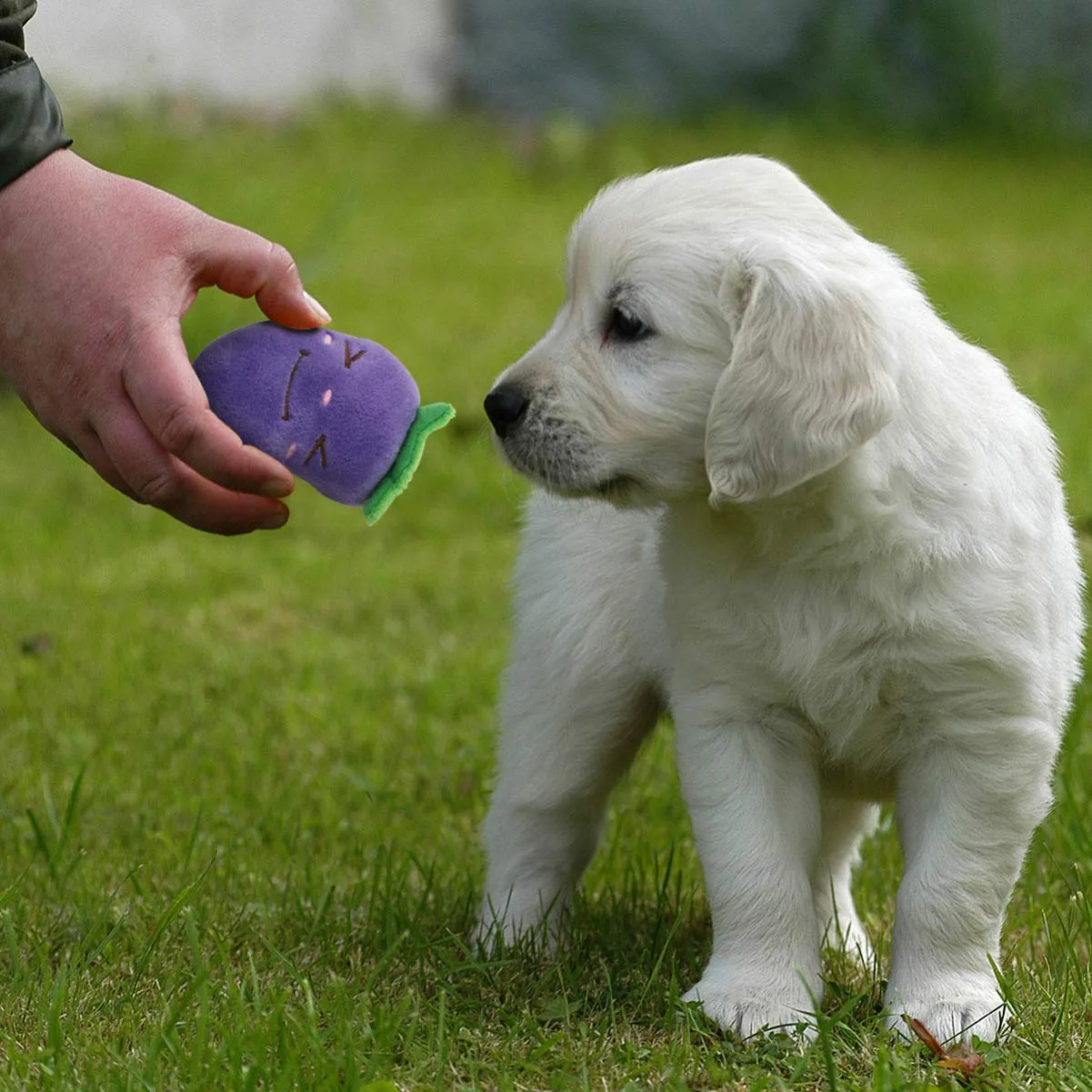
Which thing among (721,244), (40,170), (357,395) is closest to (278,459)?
(357,395)

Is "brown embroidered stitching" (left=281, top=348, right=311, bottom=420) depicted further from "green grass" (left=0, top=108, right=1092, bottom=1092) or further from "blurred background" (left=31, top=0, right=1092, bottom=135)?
"blurred background" (left=31, top=0, right=1092, bottom=135)

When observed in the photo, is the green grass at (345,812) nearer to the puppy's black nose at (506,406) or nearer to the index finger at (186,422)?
the index finger at (186,422)

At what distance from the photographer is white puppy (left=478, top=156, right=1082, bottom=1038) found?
252 centimetres

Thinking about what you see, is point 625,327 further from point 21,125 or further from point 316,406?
point 21,125

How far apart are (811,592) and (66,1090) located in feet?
4.15

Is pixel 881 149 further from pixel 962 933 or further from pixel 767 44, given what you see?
pixel 962 933

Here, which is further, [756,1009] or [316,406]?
[316,406]

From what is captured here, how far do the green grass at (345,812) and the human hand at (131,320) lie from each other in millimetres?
702

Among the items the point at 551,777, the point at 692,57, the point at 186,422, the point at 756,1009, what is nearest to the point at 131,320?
the point at 186,422

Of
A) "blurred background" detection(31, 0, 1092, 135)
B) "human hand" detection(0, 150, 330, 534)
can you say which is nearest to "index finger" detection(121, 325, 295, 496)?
"human hand" detection(0, 150, 330, 534)

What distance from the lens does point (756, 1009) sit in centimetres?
262

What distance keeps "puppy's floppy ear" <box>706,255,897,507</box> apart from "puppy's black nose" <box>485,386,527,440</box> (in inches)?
12.6

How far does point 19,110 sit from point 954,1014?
2009mm

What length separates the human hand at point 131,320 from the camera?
8.63 feet
